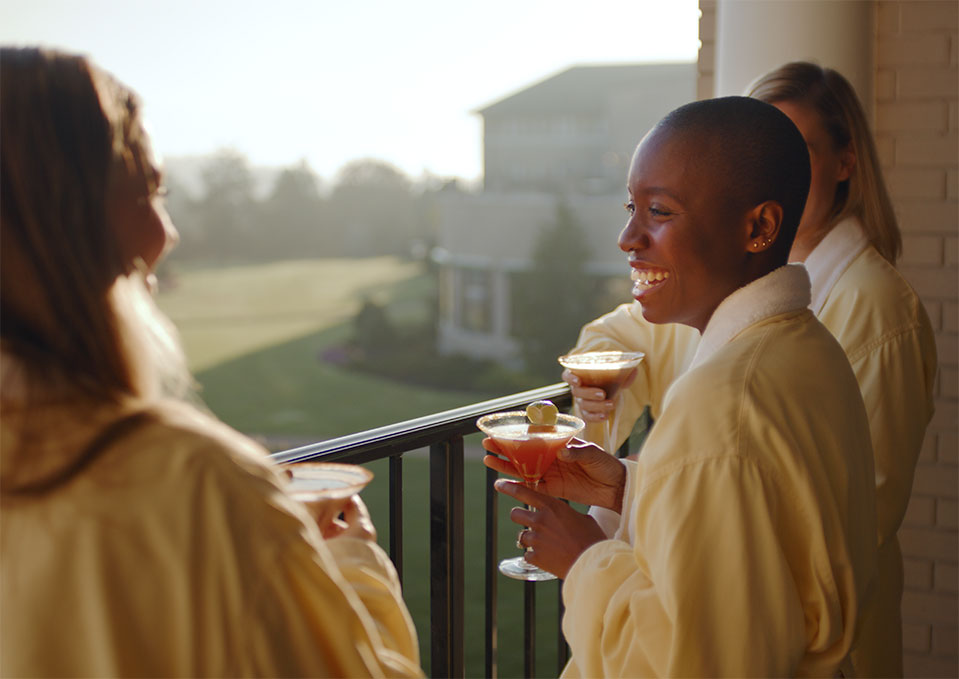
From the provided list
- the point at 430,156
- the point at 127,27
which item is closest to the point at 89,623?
the point at 430,156

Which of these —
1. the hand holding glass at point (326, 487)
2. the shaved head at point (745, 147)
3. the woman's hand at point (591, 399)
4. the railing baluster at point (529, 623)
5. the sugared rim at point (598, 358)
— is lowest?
the railing baluster at point (529, 623)

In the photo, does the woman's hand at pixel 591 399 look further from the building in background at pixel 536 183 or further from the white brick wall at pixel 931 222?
the building in background at pixel 536 183

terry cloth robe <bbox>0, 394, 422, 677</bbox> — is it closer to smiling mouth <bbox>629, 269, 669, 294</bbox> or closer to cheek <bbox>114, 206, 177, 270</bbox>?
cheek <bbox>114, 206, 177, 270</bbox>

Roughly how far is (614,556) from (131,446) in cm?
85

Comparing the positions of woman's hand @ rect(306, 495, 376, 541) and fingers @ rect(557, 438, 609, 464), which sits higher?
woman's hand @ rect(306, 495, 376, 541)

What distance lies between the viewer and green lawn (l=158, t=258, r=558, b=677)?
31.9 metres

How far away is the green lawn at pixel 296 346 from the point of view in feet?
105

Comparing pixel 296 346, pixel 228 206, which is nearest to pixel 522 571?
pixel 296 346

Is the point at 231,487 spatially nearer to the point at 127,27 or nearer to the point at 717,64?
the point at 717,64

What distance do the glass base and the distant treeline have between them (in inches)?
1468

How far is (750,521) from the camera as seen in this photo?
1.32 meters

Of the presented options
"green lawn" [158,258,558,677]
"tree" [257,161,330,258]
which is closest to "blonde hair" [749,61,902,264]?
"green lawn" [158,258,558,677]

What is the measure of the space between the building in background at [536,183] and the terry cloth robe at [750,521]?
19988 mm

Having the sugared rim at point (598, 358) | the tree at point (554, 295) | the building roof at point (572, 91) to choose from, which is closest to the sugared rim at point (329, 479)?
the sugared rim at point (598, 358)
